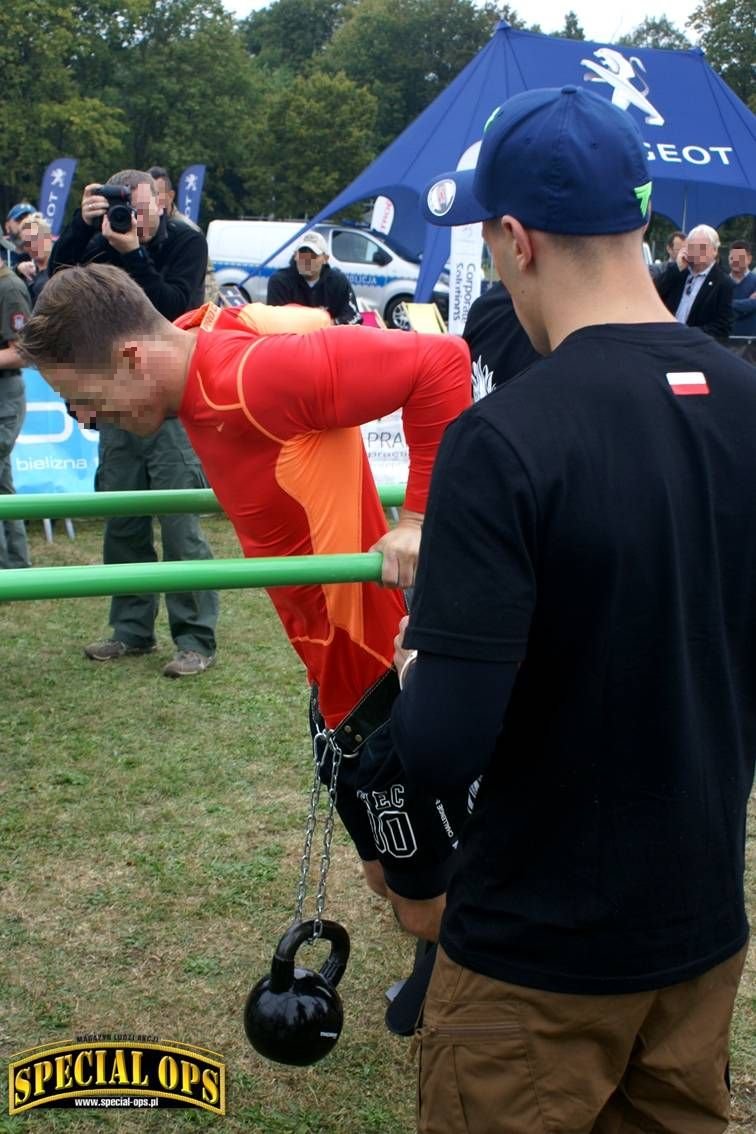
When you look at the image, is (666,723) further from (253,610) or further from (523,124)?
(253,610)

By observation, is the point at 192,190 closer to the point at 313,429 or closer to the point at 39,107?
the point at 39,107

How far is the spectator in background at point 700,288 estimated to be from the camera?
8836mm

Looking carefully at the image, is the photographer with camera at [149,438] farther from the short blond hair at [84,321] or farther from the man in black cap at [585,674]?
the man in black cap at [585,674]

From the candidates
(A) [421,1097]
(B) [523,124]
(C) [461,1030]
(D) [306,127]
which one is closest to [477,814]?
(C) [461,1030]

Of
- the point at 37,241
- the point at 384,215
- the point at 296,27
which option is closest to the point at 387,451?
the point at 37,241

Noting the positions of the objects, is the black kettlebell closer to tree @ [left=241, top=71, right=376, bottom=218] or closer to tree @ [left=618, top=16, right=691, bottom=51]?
tree @ [left=241, top=71, right=376, bottom=218]

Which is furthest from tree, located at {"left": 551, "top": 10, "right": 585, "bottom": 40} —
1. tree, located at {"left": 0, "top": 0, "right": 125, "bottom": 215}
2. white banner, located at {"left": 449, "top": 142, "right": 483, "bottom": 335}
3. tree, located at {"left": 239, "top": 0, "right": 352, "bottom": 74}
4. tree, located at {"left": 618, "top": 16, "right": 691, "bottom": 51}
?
white banner, located at {"left": 449, "top": 142, "right": 483, "bottom": 335}

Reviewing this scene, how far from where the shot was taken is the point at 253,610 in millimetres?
6871

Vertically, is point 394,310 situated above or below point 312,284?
below

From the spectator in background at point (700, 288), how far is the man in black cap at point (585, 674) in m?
7.94

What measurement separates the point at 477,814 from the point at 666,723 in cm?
30

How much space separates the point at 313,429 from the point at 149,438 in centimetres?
342

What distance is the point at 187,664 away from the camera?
5695 mm

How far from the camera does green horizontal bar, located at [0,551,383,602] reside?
6.13 ft
